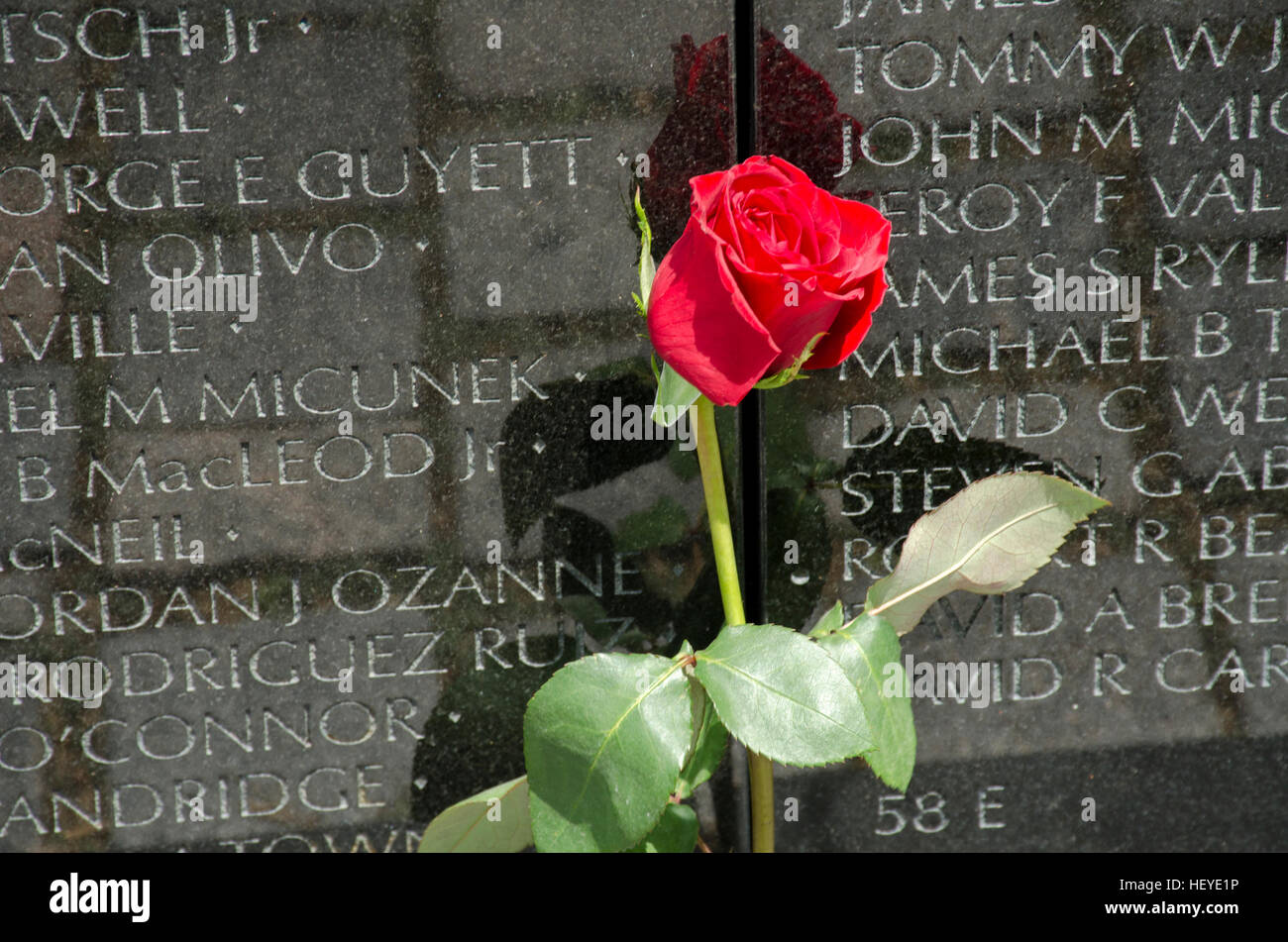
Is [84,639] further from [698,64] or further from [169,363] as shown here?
[698,64]

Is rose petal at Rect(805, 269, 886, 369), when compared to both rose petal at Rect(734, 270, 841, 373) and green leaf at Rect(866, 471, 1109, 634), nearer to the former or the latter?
rose petal at Rect(734, 270, 841, 373)

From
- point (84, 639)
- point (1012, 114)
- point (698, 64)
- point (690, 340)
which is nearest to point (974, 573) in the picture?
point (690, 340)

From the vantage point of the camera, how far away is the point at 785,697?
0.89 m

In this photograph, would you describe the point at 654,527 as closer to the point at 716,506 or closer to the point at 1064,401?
the point at 716,506

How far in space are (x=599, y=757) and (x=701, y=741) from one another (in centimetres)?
14

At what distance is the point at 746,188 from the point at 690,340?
0.15 meters

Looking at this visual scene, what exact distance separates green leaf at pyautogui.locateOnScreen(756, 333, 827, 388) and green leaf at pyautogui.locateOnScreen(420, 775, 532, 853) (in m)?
0.54

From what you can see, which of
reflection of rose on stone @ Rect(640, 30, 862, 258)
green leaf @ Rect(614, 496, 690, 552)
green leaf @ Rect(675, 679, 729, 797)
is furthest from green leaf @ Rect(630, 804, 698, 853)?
reflection of rose on stone @ Rect(640, 30, 862, 258)

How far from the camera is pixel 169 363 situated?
1160 millimetres

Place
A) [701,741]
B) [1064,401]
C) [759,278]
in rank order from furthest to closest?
[1064,401], [701,741], [759,278]

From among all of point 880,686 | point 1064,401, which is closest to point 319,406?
point 880,686

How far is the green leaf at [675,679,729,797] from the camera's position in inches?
39.4

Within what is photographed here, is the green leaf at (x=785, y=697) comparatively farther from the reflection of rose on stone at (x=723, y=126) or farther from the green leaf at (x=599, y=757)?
the reflection of rose on stone at (x=723, y=126)
